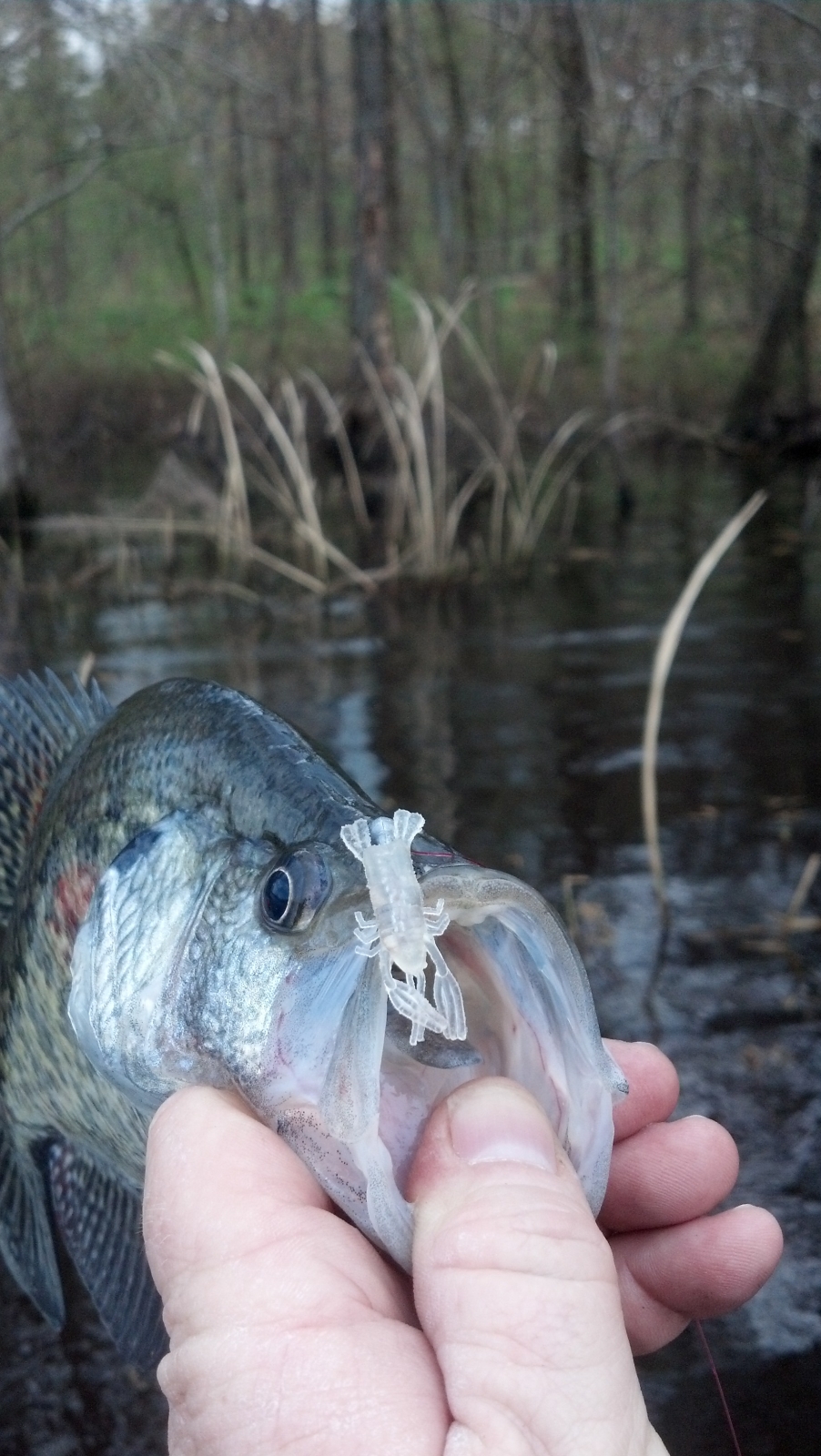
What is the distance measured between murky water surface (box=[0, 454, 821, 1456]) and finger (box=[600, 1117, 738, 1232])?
0.66 meters

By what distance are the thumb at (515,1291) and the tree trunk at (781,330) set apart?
13.4 meters

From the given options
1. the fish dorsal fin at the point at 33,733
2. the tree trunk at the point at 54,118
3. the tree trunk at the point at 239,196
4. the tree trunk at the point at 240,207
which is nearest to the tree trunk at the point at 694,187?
the tree trunk at the point at 54,118

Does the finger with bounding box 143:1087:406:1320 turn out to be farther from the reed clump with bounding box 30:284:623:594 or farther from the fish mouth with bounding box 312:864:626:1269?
the reed clump with bounding box 30:284:623:594

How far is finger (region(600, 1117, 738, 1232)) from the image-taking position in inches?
60.0

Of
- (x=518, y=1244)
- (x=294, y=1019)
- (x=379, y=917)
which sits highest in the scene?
(x=379, y=917)

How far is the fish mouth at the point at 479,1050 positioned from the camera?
3.43 ft

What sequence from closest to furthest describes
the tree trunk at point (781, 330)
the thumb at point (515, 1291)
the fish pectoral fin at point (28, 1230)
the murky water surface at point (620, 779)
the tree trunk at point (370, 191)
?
the thumb at point (515, 1291) → the fish pectoral fin at point (28, 1230) → the murky water surface at point (620, 779) → the tree trunk at point (370, 191) → the tree trunk at point (781, 330)

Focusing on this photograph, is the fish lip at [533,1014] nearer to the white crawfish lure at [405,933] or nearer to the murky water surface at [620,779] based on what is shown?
the white crawfish lure at [405,933]

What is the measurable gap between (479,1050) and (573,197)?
1995 centimetres

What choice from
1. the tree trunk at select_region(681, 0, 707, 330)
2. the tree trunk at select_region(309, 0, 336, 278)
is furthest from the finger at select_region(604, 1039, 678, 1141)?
the tree trunk at select_region(309, 0, 336, 278)

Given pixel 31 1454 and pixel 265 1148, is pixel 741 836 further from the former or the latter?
pixel 265 1148

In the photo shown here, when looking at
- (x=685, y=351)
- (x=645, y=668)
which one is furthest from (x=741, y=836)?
(x=685, y=351)

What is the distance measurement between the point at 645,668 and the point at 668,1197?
202 inches

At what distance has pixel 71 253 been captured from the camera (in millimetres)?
22797
